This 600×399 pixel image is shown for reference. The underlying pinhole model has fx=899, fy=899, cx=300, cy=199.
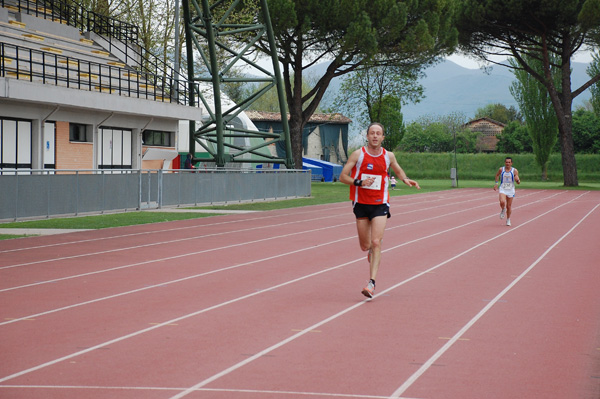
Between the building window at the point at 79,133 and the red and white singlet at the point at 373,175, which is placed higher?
the building window at the point at 79,133

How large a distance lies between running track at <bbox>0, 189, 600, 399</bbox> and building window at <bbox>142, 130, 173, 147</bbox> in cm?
2050

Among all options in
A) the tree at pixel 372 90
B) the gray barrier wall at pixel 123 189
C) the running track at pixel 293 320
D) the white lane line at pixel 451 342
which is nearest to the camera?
the white lane line at pixel 451 342

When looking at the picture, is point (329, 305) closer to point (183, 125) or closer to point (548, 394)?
point (548, 394)

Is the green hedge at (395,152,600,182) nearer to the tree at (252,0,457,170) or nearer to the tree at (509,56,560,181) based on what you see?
the tree at (509,56,560,181)

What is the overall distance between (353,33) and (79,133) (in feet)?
63.7

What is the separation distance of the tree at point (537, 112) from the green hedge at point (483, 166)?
4.05 meters

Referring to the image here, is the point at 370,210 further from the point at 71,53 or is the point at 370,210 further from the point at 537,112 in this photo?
the point at 537,112

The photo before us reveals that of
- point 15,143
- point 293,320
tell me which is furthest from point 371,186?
point 15,143

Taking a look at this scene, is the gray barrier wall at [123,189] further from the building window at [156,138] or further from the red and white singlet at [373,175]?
the red and white singlet at [373,175]

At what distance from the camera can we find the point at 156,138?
125 ft

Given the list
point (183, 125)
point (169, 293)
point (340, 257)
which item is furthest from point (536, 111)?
point (169, 293)

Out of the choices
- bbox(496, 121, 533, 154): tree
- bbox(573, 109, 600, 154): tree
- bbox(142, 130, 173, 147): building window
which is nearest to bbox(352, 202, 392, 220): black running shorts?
bbox(142, 130, 173, 147): building window

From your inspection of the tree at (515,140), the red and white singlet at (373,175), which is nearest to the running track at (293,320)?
the red and white singlet at (373,175)

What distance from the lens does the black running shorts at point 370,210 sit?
10328mm
